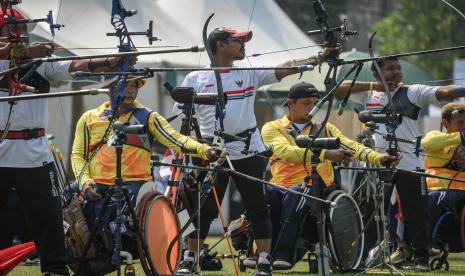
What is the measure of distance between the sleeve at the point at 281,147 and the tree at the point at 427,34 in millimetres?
24157

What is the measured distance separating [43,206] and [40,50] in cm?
95

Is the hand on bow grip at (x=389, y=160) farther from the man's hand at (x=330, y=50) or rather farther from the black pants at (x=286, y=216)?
the man's hand at (x=330, y=50)

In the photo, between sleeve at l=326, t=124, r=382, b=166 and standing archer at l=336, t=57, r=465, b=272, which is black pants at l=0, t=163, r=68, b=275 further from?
standing archer at l=336, t=57, r=465, b=272

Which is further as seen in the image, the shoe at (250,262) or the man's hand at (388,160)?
the shoe at (250,262)

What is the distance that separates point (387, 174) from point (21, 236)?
3.27m

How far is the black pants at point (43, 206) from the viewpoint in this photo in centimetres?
714

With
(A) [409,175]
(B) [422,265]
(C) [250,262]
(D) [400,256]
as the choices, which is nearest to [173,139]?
(C) [250,262]

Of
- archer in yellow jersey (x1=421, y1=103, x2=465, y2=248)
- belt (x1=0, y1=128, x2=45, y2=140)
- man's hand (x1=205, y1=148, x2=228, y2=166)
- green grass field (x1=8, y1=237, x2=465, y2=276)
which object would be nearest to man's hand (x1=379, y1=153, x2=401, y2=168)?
green grass field (x1=8, y1=237, x2=465, y2=276)

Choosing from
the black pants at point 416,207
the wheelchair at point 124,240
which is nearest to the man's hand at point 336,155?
the wheelchair at point 124,240

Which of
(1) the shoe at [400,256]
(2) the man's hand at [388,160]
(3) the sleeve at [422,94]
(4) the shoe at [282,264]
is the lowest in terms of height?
(1) the shoe at [400,256]

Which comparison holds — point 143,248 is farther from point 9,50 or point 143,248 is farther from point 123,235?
point 9,50

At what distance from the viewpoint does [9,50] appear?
687 cm

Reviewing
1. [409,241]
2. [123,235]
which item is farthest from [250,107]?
[409,241]

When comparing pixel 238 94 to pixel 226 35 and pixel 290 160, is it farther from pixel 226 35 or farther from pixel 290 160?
pixel 290 160
